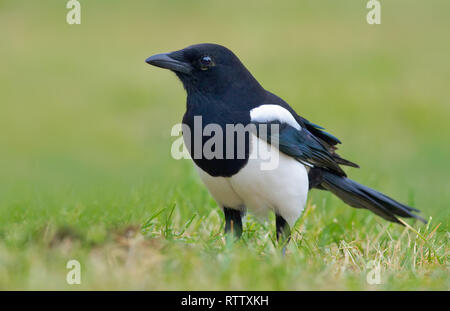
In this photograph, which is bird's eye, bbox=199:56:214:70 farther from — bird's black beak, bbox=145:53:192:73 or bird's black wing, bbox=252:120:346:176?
bird's black wing, bbox=252:120:346:176

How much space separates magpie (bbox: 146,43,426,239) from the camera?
3574 mm

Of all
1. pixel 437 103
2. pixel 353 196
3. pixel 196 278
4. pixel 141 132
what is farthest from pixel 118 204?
pixel 437 103

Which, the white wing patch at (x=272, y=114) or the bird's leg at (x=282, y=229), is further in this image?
the bird's leg at (x=282, y=229)

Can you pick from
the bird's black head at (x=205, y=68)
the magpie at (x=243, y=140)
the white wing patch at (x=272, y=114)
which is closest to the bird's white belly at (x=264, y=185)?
the magpie at (x=243, y=140)

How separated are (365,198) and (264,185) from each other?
1.05 m

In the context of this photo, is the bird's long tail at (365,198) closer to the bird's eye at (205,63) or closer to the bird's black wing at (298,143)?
the bird's black wing at (298,143)

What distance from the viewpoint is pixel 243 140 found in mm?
3545

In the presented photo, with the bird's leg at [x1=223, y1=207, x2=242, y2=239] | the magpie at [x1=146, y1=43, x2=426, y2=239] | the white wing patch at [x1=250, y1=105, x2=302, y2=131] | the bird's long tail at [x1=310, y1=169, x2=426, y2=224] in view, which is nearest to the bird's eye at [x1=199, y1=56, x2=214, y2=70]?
the magpie at [x1=146, y1=43, x2=426, y2=239]

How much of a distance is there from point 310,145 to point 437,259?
0.94m

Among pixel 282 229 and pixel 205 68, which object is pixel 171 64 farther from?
pixel 282 229

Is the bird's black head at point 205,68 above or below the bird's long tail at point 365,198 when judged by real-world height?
above

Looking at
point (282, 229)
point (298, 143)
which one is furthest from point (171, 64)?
point (282, 229)

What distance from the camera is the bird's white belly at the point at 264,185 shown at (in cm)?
357

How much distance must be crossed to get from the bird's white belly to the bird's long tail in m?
0.48
